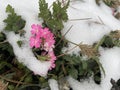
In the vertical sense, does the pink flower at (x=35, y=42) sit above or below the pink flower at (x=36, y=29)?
below

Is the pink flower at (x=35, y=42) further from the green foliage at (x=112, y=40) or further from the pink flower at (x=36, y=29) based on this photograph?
the green foliage at (x=112, y=40)

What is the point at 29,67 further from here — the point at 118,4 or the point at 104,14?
the point at 118,4

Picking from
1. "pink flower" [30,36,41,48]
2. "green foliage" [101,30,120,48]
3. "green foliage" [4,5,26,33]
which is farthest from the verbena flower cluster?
"green foliage" [101,30,120,48]

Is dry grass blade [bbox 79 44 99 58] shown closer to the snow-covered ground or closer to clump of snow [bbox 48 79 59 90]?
the snow-covered ground

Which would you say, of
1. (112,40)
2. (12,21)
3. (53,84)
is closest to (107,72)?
(112,40)

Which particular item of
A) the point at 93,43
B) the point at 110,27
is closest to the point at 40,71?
the point at 93,43

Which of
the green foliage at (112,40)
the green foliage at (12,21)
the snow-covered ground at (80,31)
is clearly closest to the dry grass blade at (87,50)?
the snow-covered ground at (80,31)
